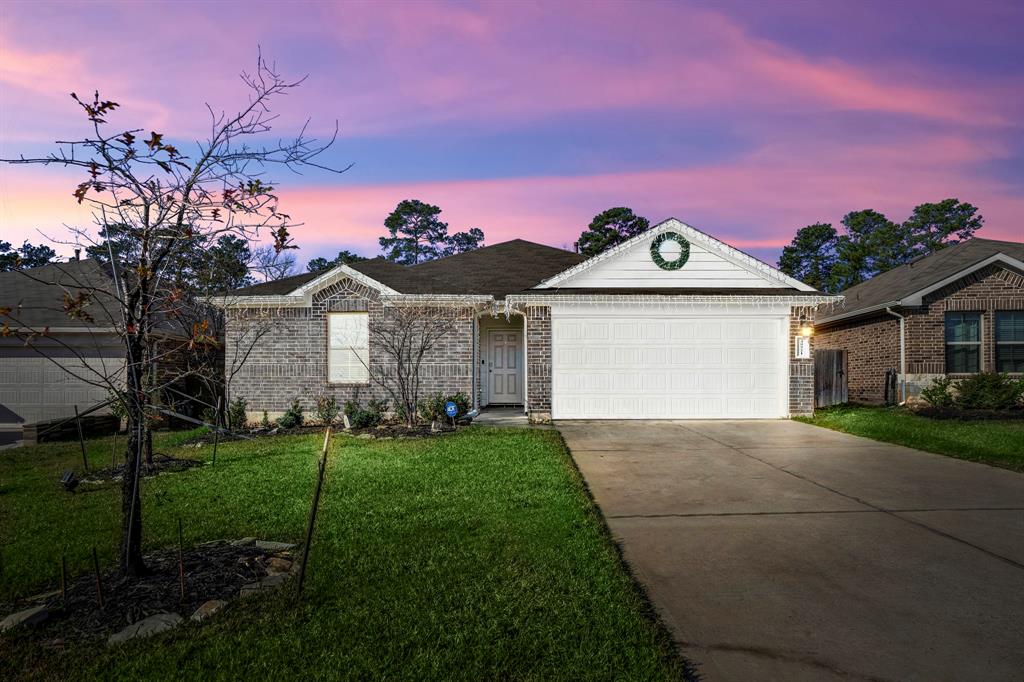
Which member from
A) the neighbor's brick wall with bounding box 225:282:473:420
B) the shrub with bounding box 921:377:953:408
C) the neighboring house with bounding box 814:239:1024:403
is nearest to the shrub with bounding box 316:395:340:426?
the neighbor's brick wall with bounding box 225:282:473:420

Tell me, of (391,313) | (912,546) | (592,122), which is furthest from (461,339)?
(912,546)

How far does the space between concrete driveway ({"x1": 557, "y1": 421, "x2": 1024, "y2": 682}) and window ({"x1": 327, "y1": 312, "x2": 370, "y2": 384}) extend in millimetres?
6947

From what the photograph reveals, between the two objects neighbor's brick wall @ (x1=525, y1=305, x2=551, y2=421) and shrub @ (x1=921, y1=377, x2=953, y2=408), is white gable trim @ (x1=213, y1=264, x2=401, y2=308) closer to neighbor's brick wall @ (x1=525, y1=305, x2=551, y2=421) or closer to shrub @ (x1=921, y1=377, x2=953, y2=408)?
neighbor's brick wall @ (x1=525, y1=305, x2=551, y2=421)

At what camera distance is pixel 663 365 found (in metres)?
13.9

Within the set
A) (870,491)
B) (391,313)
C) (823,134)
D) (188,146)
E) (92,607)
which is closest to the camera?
(92,607)

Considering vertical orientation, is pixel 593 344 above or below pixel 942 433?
above

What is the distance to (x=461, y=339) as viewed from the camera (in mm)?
13781

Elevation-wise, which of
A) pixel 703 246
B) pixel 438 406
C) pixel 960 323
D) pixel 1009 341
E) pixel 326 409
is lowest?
pixel 326 409

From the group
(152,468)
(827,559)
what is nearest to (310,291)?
(152,468)

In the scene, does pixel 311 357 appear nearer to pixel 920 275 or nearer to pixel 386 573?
pixel 386 573

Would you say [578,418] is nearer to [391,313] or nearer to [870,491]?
[391,313]

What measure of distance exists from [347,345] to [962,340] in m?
16.1

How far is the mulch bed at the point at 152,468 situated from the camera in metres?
8.22

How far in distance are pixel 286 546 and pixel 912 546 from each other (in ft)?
17.5
